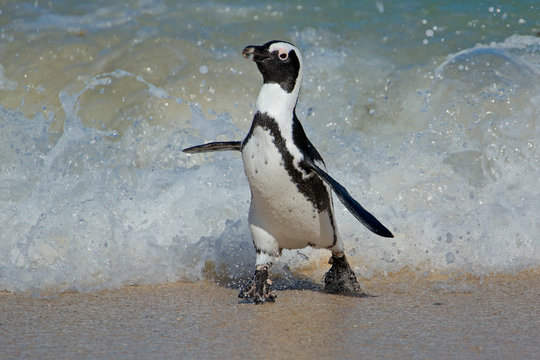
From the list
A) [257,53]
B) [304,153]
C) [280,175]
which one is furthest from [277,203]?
[257,53]

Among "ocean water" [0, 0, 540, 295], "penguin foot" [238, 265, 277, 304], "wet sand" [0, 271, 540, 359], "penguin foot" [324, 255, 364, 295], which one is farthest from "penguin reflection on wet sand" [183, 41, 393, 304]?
"ocean water" [0, 0, 540, 295]

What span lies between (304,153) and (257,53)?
439 millimetres

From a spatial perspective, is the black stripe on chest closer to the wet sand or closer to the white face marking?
the white face marking

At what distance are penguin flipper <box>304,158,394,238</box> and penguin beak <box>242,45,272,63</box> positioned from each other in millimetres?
440

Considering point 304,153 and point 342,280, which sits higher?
point 304,153

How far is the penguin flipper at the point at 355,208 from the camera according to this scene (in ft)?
9.17

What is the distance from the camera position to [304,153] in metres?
3.15

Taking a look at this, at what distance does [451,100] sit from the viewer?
17.6ft

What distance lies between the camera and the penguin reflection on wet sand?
312cm

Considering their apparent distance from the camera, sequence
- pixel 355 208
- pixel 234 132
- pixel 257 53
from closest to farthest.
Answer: pixel 355 208 → pixel 257 53 → pixel 234 132

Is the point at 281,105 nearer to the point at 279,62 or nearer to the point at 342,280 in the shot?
the point at 279,62

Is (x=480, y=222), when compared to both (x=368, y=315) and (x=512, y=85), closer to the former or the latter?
(x=368, y=315)

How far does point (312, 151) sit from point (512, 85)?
259 centimetres

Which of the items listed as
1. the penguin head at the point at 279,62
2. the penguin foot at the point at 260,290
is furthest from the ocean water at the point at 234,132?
the penguin head at the point at 279,62
